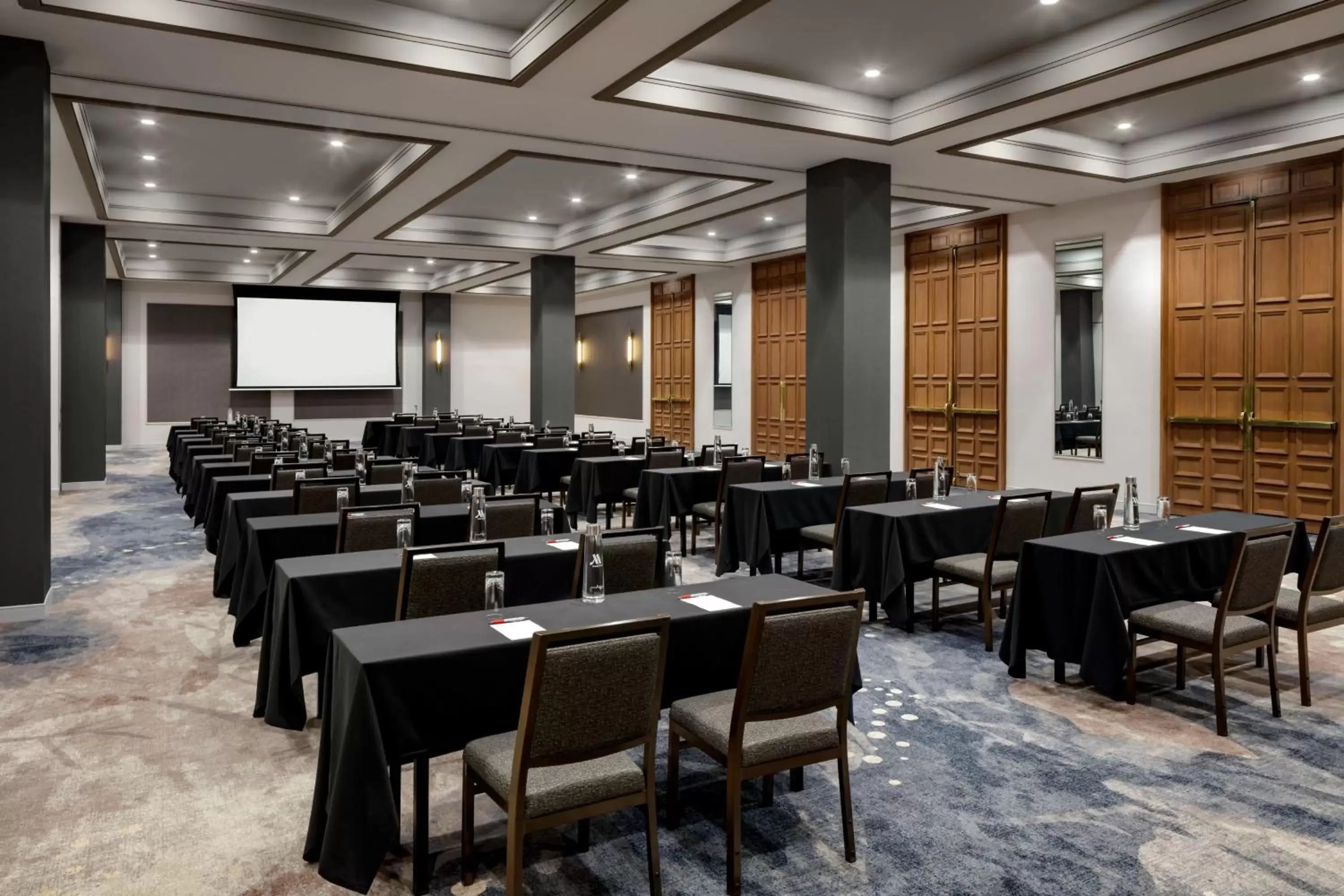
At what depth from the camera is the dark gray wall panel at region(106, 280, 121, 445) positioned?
16.8 meters

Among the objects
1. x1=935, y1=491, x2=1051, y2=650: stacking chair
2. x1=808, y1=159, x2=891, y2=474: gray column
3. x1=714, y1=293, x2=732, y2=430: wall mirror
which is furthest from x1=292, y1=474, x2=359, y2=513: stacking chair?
x1=714, y1=293, x2=732, y2=430: wall mirror

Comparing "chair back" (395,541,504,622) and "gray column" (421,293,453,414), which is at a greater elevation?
"gray column" (421,293,453,414)

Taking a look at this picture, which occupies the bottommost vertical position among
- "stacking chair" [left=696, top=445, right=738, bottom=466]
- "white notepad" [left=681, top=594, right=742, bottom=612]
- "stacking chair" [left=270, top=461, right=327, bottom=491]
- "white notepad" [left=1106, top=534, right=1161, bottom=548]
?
"white notepad" [left=681, top=594, right=742, bottom=612]

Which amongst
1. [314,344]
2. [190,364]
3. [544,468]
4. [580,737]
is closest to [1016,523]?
[580,737]

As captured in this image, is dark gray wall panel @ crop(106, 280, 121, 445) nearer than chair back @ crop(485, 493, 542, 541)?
No

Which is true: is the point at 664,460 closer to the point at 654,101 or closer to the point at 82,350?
the point at 654,101

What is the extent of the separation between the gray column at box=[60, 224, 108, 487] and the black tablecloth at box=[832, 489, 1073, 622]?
34.1 feet

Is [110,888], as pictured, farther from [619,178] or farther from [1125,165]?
[1125,165]

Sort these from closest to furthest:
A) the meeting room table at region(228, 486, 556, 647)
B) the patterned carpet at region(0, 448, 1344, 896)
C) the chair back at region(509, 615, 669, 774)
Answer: the chair back at region(509, 615, 669, 774) → the patterned carpet at region(0, 448, 1344, 896) → the meeting room table at region(228, 486, 556, 647)

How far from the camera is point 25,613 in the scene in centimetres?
553

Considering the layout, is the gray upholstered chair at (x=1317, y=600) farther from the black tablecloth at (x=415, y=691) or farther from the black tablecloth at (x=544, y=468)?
the black tablecloth at (x=544, y=468)

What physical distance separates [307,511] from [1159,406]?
26.5 feet

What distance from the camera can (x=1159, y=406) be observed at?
9555 mm

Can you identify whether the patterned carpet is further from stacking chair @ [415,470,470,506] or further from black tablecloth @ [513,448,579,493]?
black tablecloth @ [513,448,579,493]
